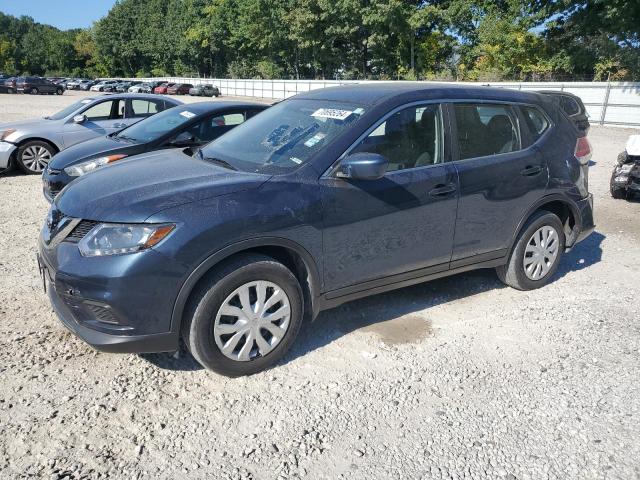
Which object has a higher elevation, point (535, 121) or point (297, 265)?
point (535, 121)

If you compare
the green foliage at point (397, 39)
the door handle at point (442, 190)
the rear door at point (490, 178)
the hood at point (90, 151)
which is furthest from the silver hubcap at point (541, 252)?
the green foliage at point (397, 39)

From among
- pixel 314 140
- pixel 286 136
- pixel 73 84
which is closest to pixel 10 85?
pixel 73 84

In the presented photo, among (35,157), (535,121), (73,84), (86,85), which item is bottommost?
(35,157)

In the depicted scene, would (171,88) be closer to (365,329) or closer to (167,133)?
(167,133)

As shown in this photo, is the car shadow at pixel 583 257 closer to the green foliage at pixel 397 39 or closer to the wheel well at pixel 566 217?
the wheel well at pixel 566 217

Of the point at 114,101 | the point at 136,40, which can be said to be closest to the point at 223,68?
the point at 136,40

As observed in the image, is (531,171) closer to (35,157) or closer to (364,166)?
(364,166)

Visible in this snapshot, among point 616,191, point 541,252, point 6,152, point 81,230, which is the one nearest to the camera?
point 81,230

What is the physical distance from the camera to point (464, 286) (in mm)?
4922

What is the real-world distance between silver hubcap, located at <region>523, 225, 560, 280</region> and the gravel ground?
306 millimetres

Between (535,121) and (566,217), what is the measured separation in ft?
3.30

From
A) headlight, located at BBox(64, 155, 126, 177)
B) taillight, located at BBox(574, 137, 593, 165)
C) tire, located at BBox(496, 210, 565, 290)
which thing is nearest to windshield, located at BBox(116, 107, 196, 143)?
headlight, located at BBox(64, 155, 126, 177)

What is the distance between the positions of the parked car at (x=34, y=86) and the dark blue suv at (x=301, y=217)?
50.2m

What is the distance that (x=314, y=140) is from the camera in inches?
143
